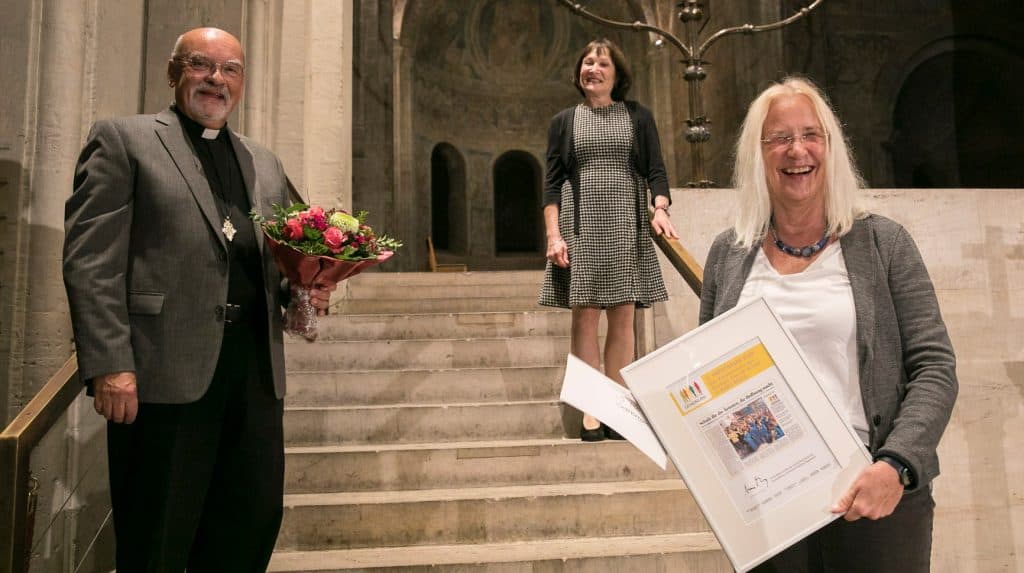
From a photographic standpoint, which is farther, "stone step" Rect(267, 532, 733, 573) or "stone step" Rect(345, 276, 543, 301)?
"stone step" Rect(345, 276, 543, 301)

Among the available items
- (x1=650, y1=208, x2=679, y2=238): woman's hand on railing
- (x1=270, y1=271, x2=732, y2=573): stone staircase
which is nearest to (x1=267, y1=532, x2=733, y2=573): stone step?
(x1=270, y1=271, x2=732, y2=573): stone staircase

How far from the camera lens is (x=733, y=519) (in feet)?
4.12

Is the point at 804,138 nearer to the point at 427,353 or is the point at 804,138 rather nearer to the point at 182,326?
the point at 182,326

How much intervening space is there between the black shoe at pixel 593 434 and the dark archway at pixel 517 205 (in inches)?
587

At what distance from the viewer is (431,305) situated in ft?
19.8

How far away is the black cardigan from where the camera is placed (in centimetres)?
345

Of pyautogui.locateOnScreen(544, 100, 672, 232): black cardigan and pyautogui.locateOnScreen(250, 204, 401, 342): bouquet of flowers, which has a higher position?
pyautogui.locateOnScreen(544, 100, 672, 232): black cardigan

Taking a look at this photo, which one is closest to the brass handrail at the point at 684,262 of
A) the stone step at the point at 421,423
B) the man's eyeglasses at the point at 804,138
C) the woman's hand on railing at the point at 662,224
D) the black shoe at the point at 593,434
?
the woman's hand on railing at the point at 662,224

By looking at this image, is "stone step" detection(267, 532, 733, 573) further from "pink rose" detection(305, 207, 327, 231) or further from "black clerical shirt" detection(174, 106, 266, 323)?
"pink rose" detection(305, 207, 327, 231)

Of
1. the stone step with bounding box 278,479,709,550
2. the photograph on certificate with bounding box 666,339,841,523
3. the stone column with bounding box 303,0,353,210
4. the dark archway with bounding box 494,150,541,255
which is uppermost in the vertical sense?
the dark archway with bounding box 494,150,541,255

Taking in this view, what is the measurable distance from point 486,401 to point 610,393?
2811 mm

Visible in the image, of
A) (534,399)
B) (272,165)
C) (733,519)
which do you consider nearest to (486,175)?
(534,399)

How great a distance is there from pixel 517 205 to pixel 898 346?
684 inches

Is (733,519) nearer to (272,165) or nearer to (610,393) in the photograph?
(610,393)
